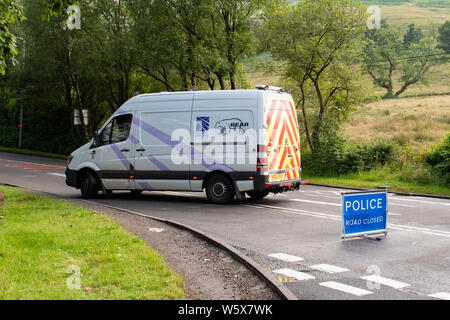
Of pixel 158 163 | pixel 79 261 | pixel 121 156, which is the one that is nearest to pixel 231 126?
pixel 158 163

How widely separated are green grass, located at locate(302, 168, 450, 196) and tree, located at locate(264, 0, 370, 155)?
3.26 m

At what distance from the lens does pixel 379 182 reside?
Result: 22266 millimetres

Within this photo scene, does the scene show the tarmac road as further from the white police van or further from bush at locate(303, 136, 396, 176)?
bush at locate(303, 136, 396, 176)

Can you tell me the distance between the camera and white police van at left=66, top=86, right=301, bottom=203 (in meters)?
14.0

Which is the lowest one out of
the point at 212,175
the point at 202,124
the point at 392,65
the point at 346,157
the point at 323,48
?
the point at 212,175

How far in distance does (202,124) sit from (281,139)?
2.19m

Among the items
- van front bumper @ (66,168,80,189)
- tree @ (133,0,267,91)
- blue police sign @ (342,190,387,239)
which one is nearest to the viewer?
blue police sign @ (342,190,387,239)

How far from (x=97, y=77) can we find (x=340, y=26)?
807 inches

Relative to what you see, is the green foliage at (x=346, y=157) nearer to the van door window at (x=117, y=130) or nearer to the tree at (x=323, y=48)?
the tree at (x=323, y=48)

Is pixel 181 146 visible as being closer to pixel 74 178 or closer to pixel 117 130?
pixel 117 130

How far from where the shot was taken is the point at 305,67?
27562 millimetres

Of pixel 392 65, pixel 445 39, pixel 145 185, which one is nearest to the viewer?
pixel 145 185

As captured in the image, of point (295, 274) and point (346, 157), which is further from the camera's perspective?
point (346, 157)

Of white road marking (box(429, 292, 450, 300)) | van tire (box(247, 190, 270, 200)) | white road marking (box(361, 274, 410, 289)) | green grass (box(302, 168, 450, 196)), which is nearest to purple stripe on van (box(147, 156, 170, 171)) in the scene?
van tire (box(247, 190, 270, 200))
